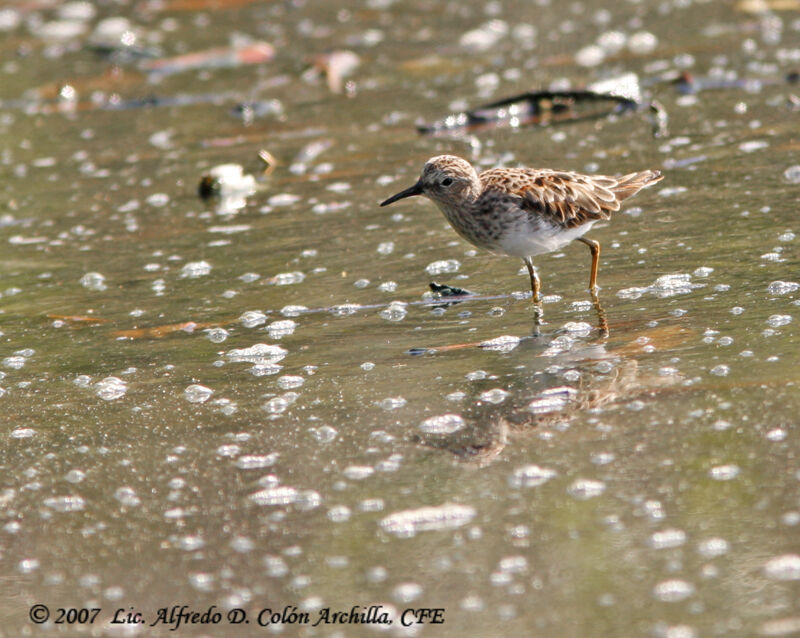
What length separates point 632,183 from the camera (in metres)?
7.69

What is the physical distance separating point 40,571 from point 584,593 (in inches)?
80.0

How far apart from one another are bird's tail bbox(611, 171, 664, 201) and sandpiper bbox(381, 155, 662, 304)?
0.62 ft

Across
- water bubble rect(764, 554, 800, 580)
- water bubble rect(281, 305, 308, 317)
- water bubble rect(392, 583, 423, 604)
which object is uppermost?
water bubble rect(764, 554, 800, 580)

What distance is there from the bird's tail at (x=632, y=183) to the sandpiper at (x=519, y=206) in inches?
7.5

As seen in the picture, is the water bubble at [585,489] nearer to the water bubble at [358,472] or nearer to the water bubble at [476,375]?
the water bubble at [358,472]

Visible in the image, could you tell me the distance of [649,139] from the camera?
392 inches

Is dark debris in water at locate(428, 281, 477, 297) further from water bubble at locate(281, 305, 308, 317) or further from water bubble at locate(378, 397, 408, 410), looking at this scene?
water bubble at locate(378, 397, 408, 410)

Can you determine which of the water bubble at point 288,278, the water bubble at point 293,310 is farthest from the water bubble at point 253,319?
the water bubble at point 288,278

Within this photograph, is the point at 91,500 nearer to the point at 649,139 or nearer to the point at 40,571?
the point at 40,571

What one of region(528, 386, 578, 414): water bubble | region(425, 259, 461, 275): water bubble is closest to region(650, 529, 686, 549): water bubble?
region(528, 386, 578, 414): water bubble

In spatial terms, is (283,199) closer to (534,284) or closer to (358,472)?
(534,284)

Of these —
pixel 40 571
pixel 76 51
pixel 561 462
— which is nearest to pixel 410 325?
pixel 561 462

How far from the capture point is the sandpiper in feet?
22.8

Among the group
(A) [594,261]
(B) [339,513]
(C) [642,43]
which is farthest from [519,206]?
(C) [642,43]
